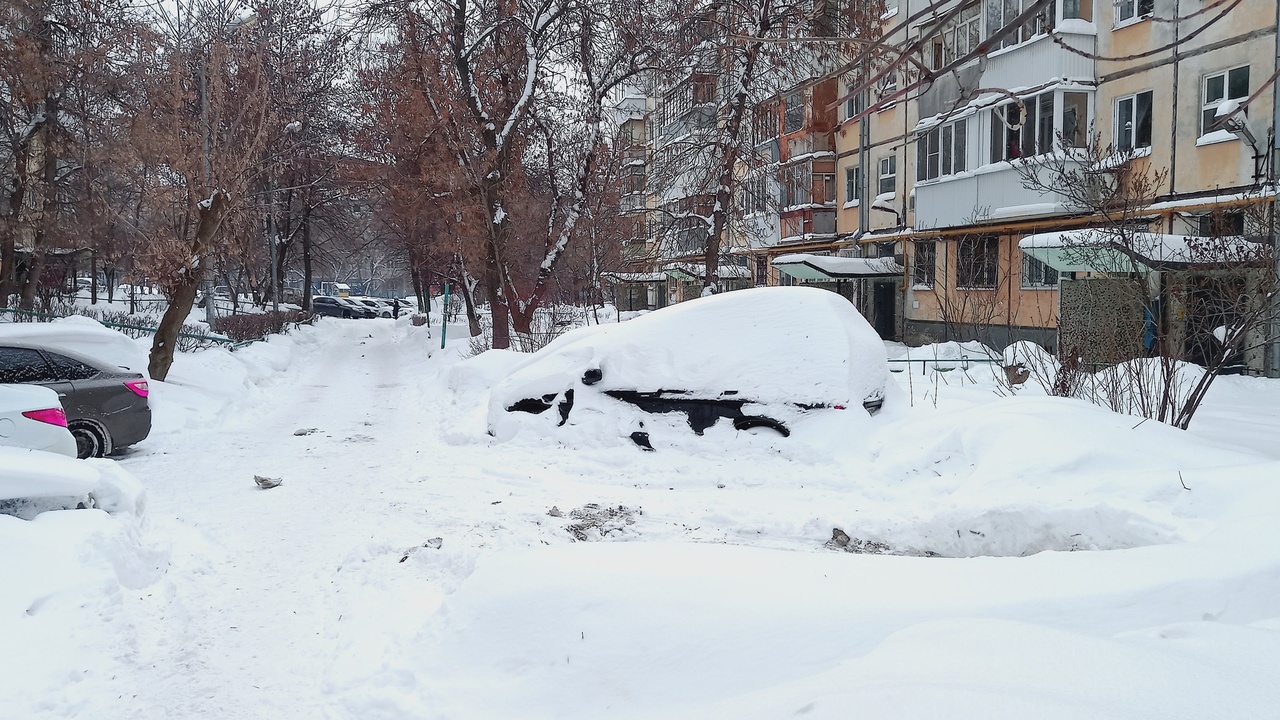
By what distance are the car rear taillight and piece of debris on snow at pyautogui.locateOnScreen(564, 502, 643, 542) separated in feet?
14.8

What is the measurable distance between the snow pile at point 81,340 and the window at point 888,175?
70.3 feet

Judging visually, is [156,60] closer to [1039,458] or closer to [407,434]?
[407,434]

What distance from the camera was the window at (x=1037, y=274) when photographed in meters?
20.7

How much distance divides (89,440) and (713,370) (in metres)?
6.83

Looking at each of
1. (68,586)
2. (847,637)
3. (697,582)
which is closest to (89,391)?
(68,586)

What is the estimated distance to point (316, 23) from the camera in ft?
78.0

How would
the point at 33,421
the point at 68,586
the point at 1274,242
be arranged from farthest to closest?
the point at 1274,242, the point at 33,421, the point at 68,586

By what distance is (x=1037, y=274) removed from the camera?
68.9 feet

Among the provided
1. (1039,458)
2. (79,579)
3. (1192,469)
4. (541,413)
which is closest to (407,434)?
(541,413)

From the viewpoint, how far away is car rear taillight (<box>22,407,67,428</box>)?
7.35 m

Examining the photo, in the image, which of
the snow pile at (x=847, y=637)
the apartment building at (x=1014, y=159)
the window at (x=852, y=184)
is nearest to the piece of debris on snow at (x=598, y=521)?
the snow pile at (x=847, y=637)

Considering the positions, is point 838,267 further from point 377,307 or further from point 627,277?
point 377,307

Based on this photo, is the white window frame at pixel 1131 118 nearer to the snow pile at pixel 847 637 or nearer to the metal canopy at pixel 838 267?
the metal canopy at pixel 838 267

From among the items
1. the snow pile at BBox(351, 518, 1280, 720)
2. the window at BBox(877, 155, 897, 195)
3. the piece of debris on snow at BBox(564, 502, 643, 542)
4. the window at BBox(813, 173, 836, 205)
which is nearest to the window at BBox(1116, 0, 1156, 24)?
the window at BBox(877, 155, 897, 195)
